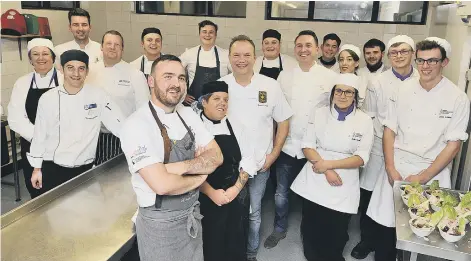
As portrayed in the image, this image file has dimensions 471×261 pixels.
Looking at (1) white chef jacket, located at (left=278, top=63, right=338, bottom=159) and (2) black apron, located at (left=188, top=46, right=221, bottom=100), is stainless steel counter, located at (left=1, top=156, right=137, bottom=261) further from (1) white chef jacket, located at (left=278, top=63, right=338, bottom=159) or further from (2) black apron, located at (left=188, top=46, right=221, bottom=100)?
(2) black apron, located at (left=188, top=46, right=221, bottom=100)

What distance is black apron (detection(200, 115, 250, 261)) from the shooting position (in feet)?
6.59

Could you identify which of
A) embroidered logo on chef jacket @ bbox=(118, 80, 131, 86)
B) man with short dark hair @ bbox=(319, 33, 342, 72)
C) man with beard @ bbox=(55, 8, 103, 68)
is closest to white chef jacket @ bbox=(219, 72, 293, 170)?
embroidered logo on chef jacket @ bbox=(118, 80, 131, 86)

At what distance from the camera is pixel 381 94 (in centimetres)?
269

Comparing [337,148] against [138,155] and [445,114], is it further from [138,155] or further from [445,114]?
[138,155]

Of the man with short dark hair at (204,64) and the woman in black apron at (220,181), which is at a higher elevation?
the man with short dark hair at (204,64)

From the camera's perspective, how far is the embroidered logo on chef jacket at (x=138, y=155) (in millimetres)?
1428

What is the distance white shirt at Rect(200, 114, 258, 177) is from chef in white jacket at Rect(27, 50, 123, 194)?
68cm

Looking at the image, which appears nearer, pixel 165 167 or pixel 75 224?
pixel 165 167

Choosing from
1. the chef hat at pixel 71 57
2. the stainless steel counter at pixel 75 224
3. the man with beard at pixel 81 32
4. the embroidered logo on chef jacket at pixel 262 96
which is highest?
the man with beard at pixel 81 32

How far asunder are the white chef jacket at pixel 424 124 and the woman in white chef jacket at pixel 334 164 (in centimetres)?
18

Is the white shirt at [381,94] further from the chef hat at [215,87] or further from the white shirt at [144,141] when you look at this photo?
the white shirt at [144,141]

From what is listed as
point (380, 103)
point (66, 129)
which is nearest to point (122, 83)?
point (66, 129)

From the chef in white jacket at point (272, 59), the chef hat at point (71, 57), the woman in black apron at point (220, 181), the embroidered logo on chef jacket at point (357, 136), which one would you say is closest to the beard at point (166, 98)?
the woman in black apron at point (220, 181)

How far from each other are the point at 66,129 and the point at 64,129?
1cm
